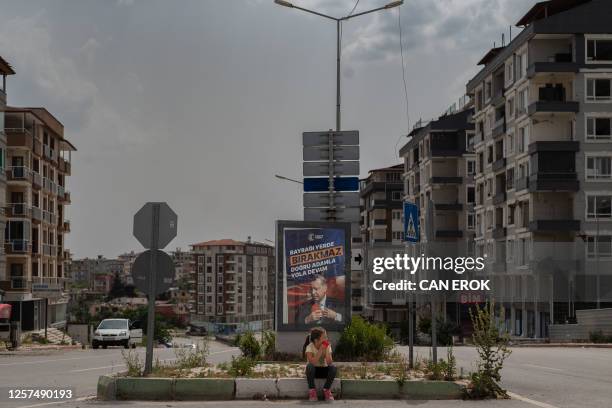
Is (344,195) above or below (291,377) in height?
above

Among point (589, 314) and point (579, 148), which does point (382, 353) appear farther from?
point (579, 148)

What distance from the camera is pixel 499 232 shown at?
2749 inches

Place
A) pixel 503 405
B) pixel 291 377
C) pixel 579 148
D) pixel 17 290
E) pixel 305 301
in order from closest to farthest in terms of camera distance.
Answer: pixel 503 405 → pixel 291 377 → pixel 305 301 → pixel 579 148 → pixel 17 290

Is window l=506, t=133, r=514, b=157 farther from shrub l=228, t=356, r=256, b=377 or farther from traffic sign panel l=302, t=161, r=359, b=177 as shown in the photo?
shrub l=228, t=356, r=256, b=377

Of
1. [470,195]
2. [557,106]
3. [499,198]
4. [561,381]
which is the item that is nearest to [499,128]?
[499,198]

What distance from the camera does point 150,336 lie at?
1498 centimetres

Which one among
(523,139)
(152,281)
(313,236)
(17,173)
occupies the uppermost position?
(523,139)

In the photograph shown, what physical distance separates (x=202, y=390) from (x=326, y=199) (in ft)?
23.7

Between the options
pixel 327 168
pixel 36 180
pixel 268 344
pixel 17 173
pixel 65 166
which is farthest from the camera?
pixel 65 166

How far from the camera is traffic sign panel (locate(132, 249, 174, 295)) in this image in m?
14.8

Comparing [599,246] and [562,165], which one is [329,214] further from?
[562,165]

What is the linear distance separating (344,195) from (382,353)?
3.44m

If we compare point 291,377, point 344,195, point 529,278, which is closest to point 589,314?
point 529,278

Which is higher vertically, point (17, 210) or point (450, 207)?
point (450, 207)
